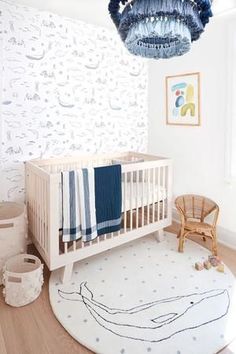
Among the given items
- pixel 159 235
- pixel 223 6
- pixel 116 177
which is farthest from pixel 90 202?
pixel 223 6

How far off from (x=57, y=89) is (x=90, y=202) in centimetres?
129

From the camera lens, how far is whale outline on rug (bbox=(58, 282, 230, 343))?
1.57 meters

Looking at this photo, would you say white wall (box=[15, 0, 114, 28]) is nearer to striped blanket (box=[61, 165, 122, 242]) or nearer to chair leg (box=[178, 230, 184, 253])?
striped blanket (box=[61, 165, 122, 242])

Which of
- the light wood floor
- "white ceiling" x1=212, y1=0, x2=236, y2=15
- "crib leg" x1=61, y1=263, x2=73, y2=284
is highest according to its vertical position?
"white ceiling" x1=212, y1=0, x2=236, y2=15

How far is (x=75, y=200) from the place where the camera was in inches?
77.2

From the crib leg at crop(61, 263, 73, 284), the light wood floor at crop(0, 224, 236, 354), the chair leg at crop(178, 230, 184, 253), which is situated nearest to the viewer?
the light wood floor at crop(0, 224, 236, 354)

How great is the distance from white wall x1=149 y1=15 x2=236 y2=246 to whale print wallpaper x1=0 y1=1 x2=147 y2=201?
0.58 meters

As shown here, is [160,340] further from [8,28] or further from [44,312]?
[8,28]

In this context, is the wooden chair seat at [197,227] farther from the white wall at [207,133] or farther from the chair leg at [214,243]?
the white wall at [207,133]

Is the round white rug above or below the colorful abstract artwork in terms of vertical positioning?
below

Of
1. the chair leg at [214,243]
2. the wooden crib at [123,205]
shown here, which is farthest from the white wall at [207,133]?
the wooden crib at [123,205]

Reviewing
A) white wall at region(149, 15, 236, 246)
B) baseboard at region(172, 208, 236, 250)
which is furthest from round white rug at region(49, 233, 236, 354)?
white wall at region(149, 15, 236, 246)

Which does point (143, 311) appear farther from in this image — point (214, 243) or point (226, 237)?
point (226, 237)

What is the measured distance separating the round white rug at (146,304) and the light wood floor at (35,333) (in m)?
0.05
